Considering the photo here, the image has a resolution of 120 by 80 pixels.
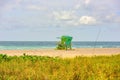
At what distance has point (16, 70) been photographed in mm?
10586

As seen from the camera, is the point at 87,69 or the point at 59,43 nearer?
the point at 87,69

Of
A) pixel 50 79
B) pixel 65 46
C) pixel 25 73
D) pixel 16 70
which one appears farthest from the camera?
pixel 65 46

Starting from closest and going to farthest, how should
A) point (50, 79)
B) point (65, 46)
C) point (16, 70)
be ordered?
point (50, 79) < point (16, 70) < point (65, 46)

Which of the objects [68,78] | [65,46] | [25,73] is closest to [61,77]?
[68,78]

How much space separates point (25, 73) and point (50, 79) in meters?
0.94

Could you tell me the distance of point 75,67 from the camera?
10938 millimetres

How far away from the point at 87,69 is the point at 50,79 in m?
1.84

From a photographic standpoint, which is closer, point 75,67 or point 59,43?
point 75,67

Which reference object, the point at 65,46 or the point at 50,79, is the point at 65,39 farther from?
the point at 50,79

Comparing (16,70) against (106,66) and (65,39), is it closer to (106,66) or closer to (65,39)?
(106,66)

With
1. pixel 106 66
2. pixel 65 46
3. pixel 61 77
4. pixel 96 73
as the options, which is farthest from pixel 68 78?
pixel 65 46

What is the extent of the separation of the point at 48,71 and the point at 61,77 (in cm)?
156

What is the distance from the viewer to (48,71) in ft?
35.8

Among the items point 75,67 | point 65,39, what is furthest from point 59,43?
point 75,67
